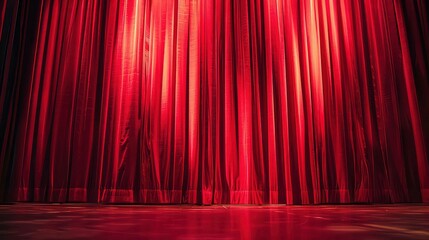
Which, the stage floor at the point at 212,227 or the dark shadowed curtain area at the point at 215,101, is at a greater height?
the dark shadowed curtain area at the point at 215,101

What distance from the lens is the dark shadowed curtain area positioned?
8.99 feet

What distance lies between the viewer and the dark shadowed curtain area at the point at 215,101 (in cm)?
274

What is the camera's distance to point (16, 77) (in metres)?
3.06

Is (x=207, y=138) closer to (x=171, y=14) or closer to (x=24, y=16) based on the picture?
(x=171, y=14)

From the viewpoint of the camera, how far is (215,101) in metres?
2.91

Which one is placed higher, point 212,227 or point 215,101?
point 215,101

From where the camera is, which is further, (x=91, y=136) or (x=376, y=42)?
(x=376, y=42)

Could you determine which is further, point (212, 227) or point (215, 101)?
point (215, 101)

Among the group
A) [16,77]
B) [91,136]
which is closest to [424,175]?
[91,136]

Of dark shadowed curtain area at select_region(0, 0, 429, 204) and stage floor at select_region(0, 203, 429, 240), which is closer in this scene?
stage floor at select_region(0, 203, 429, 240)

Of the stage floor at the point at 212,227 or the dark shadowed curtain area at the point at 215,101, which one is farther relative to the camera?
the dark shadowed curtain area at the point at 215,101

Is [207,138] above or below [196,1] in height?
below

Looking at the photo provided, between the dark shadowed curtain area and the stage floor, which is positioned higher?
the dark shadowed curtain area

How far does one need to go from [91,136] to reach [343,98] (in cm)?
239
